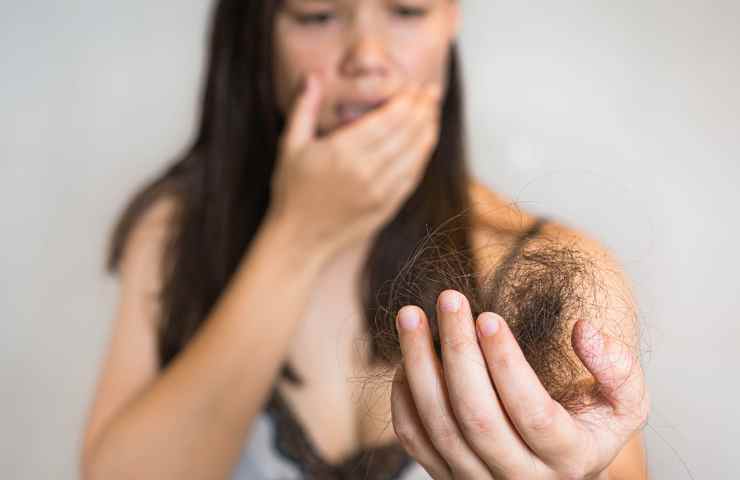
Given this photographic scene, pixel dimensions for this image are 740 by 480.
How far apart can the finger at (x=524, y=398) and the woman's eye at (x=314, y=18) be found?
0.46m

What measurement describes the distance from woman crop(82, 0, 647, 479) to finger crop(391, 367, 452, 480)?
0.36 feet

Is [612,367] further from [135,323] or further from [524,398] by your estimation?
[135,323]

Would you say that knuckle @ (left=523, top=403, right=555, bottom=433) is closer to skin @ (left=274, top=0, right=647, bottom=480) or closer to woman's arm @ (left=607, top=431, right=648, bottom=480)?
skin @ (left=274, top=0, right=647, bottom=480)

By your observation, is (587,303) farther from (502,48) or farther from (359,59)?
(502,48)

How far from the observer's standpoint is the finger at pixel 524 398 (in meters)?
0.26

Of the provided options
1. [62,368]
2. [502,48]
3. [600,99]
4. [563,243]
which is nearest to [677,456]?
[563,243]

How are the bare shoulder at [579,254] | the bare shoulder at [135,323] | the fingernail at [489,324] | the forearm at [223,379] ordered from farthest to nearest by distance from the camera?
the bare shoulder at [135,323], the forearm at [223,379], the bare shoulder at [579,254], the fingernail at [489,324]

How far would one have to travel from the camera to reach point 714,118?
0.64 metres

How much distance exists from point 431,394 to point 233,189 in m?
0.54

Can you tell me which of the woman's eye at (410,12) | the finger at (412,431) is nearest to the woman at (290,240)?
the woman's eye at (410,12)

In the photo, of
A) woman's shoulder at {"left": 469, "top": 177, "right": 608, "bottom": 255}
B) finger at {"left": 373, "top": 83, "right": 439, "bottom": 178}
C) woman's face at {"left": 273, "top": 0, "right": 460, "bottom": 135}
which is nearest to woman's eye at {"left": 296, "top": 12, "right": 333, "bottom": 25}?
woman's face at {"left": 273, "top": 0, "right": 460, "bottom": 135}

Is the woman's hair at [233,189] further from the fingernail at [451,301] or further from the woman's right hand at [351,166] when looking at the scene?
the fingernail at [451,301]

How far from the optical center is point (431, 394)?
29cm

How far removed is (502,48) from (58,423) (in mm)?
709
